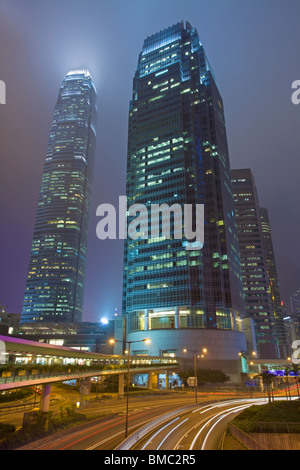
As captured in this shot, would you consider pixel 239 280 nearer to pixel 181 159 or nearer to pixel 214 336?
pixel 214 336

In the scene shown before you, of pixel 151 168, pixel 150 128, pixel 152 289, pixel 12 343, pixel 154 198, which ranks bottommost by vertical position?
pixel 12 343

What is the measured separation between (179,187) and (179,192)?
2.66 m

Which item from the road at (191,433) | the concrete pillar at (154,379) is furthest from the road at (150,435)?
the concrete pillar at (154,379)

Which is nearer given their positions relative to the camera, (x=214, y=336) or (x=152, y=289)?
(x=214, y=336)

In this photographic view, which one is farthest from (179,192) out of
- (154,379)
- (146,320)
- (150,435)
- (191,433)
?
(150,435)

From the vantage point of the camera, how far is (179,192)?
150 meters

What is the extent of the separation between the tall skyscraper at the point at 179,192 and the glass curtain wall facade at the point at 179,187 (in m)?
0.46

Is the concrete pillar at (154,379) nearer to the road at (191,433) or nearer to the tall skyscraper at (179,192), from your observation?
the tall skyscraper at (179,192)

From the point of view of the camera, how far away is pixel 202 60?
18862cm

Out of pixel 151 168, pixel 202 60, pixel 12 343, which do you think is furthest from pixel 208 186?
pixel 12 343

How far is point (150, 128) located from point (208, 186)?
48.6 meters

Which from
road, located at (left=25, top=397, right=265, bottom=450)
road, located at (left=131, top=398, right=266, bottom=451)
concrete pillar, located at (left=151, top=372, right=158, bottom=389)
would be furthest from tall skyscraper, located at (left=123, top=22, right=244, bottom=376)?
road, located at (left=25, top=397, right=265, bottom=450)

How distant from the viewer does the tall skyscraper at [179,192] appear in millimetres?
133750

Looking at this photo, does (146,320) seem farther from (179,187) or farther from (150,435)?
(150,435)
